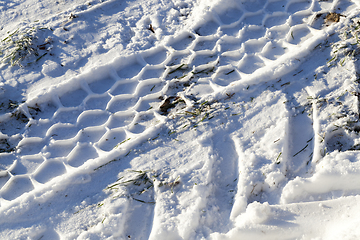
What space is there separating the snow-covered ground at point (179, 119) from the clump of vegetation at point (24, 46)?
0.05 ft

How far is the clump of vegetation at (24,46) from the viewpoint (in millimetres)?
2690

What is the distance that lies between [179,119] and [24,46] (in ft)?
5.71

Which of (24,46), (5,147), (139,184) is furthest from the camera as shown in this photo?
(24,46)

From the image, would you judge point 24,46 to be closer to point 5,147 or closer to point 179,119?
point 5,147

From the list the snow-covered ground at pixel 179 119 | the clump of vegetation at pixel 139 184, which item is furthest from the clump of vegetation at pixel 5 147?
the clump of vegetation at pixel 139 184

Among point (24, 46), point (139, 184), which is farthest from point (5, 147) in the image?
point (139, 184)

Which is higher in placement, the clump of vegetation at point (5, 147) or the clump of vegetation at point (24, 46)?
the clump of vegetation at point (24, 46)

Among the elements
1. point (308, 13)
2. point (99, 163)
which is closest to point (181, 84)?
point (99, 163)

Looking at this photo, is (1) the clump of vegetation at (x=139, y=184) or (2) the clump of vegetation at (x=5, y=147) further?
(2) the clump of vegetation at (x=5, y=147)

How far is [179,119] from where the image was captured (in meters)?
2.26

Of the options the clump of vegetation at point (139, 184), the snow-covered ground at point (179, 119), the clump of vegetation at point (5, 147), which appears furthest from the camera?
the clump of vegetation at point (5, 147)

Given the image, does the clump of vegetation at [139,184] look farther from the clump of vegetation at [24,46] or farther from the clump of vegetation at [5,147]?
the clump of vegetation at [24,46]

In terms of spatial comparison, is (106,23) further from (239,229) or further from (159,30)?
(239,229)

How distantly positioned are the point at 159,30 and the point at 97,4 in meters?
0.82
